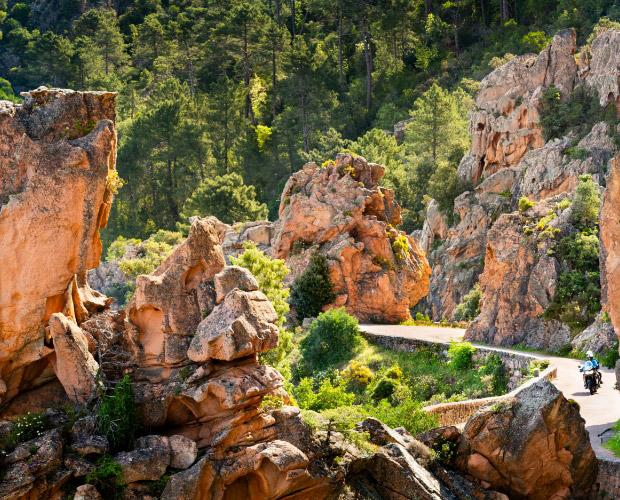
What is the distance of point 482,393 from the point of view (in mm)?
41500

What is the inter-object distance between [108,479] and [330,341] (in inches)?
1094

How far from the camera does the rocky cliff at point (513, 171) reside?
163 ft

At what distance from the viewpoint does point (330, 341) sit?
52.3 metres

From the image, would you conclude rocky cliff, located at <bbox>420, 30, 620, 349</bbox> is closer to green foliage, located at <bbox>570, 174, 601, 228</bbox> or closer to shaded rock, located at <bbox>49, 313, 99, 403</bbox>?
green foliage, located at <bbox>570, 174, 601, 228</bbox>

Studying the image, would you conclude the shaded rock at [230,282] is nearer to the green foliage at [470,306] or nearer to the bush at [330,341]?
the bush at [330,341]

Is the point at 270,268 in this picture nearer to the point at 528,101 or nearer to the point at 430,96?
the point at 528,101

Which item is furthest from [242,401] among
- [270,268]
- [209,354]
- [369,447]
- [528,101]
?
[528,101]

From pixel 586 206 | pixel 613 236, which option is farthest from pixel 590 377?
pixel 586 206

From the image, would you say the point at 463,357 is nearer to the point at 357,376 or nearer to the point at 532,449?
the point at 357,376

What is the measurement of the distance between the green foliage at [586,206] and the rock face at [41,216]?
26.7 metres

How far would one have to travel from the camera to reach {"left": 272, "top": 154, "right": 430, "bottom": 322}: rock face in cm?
5791

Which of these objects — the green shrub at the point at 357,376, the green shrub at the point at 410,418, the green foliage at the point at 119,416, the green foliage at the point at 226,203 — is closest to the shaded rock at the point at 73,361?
the green foliage at the point at 119,416

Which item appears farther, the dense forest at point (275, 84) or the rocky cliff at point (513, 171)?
the dense forest at point (275, 84)

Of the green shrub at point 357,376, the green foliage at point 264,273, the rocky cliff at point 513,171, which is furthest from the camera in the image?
the rocky cliff at point 513,171
